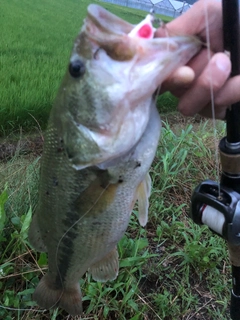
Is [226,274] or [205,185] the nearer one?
[205,185]

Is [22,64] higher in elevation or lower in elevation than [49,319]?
lower

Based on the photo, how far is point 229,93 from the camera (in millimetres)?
1277

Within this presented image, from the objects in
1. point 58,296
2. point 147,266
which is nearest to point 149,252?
point 147,266

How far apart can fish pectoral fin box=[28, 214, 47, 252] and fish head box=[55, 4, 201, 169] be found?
1.26 ft

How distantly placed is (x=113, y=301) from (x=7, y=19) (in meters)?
6.49

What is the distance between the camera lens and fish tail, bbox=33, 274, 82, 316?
1597 mm

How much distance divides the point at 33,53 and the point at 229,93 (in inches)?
221

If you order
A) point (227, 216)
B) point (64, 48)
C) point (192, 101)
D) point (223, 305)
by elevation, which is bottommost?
point (64, 48)

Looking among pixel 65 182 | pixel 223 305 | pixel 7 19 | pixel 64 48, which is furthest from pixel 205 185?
pixel 7 19

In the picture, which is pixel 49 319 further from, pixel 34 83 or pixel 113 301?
pixel 34 83

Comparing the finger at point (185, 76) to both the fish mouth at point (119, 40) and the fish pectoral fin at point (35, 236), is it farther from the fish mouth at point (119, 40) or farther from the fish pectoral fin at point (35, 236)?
the fish pectoral fin at point (35, 236)

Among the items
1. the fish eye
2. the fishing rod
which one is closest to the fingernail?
the fishing rod

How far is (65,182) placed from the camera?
128 cm

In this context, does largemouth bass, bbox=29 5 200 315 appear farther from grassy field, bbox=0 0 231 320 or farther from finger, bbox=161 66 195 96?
grassy field, bbox=0 0 231 320
